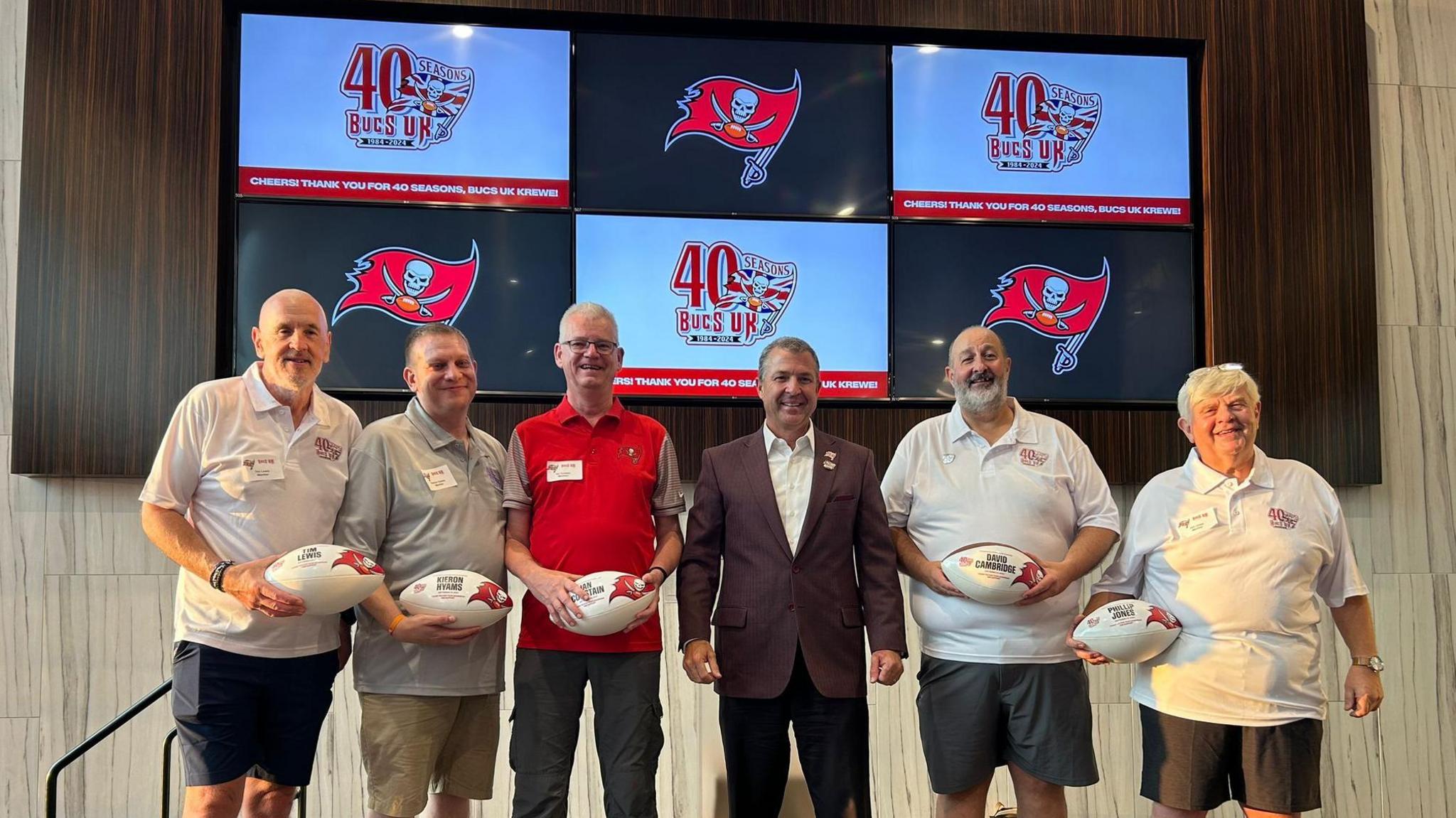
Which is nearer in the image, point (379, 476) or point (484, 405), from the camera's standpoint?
point (379, 476)

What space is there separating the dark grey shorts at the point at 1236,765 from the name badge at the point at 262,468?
251 centimetres

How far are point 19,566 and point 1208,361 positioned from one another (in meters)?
4.98

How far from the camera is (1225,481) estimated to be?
3008 mm

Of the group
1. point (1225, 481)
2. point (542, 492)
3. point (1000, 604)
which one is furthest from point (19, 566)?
point (1225, 481)

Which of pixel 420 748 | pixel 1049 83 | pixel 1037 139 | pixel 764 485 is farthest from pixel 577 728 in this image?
pixel 1049 83

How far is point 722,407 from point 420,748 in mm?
1954

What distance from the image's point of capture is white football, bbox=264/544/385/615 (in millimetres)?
2619

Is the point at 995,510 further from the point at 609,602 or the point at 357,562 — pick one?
the point at 357,562

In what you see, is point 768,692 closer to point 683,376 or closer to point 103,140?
point 683,376

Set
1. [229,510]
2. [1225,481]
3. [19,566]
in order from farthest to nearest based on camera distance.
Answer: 1. [19,566]
2. [1225,481]
3. [229,510]

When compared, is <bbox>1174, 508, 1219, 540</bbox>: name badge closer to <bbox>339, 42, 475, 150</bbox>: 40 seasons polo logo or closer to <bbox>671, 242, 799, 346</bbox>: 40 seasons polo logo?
<bbox>671, 242, 799, 346</bbox>: 40 seasons polo logo

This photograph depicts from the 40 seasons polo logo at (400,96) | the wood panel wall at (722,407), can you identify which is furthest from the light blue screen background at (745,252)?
the 40 seasons polo logo at (400,96)

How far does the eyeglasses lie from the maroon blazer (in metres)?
0.44

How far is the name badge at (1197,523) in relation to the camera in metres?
2.97
